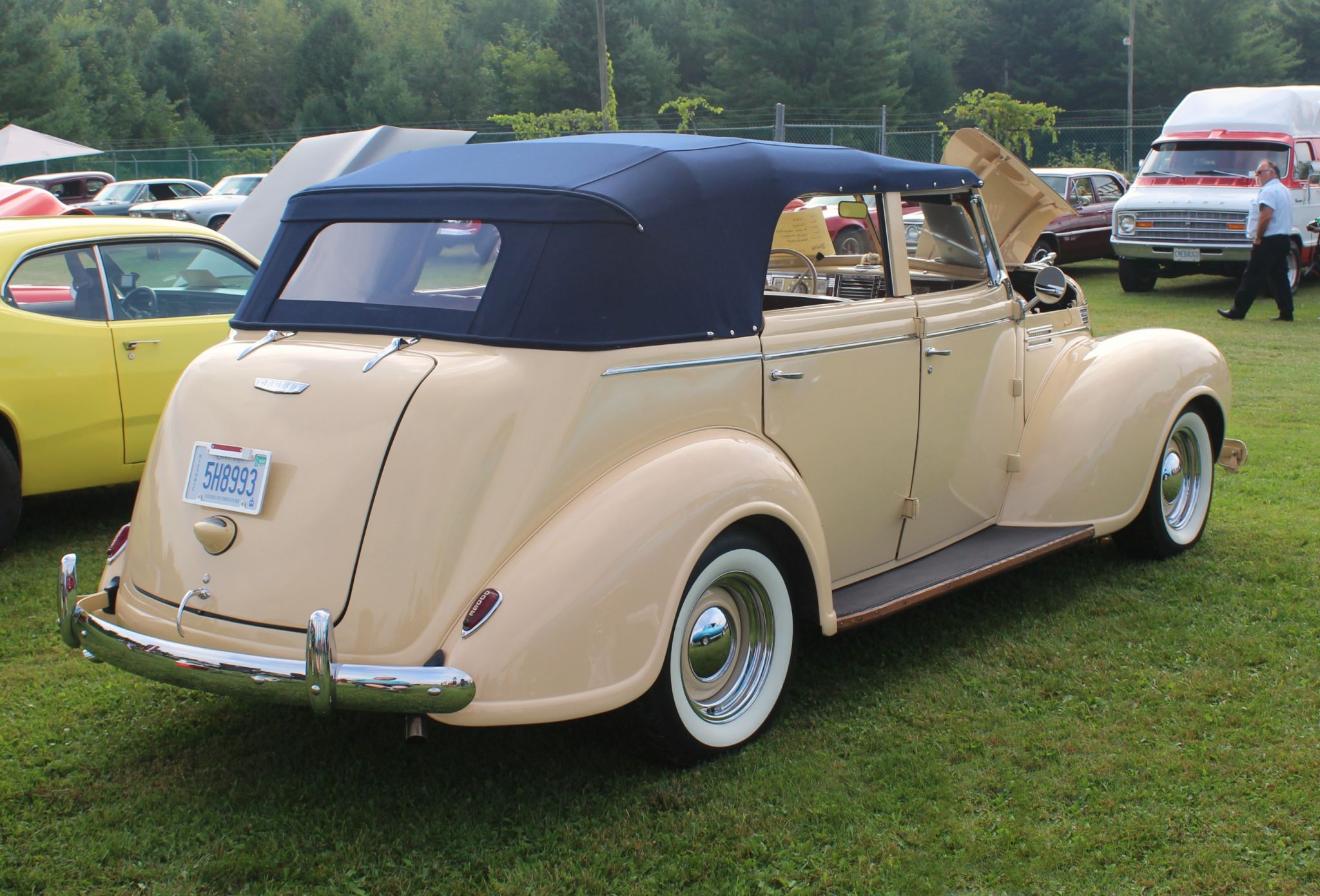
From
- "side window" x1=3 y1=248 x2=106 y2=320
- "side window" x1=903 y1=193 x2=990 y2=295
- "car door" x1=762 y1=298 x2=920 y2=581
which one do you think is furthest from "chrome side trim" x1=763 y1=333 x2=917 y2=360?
"side window" x1=3 y1=248 x2=106 y2=320

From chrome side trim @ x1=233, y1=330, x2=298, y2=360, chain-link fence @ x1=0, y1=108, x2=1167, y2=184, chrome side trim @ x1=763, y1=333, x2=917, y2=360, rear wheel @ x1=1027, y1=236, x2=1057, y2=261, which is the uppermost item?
chain-link fence @ x1=0, y1=108, x2=1167, y2=184

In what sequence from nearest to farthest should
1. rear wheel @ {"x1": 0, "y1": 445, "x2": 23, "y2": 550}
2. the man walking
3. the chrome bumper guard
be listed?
the chrome bumper guard, rear wheel @ {"x1": 0, "y1": 445, "x2": 23, "y2": 550}, the man walking

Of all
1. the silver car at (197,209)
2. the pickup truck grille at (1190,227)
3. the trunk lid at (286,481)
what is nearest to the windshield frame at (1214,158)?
the pickup truck grille at (1190,227)

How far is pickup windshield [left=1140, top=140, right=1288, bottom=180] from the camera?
15.4 m

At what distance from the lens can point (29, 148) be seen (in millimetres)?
24953

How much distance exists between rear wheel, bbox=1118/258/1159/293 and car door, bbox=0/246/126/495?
554 inches

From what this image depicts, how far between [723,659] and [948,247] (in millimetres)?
2393

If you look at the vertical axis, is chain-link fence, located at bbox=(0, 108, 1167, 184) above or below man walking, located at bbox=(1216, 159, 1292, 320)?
above

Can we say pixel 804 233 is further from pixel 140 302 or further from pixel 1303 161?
pixel 1303 161

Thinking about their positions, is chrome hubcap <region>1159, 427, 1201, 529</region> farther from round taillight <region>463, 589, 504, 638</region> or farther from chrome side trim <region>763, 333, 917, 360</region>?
round taillight <region>463, 589, 504, 638</region>

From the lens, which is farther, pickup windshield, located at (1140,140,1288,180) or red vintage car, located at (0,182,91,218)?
pickup windshield, located at (1140,140,1288,180)

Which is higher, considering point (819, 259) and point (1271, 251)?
point (819, 259)

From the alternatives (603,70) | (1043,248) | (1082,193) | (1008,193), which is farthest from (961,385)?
(603,70)

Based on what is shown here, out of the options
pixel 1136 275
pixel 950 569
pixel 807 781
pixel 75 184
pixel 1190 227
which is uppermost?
pixel 75 184
